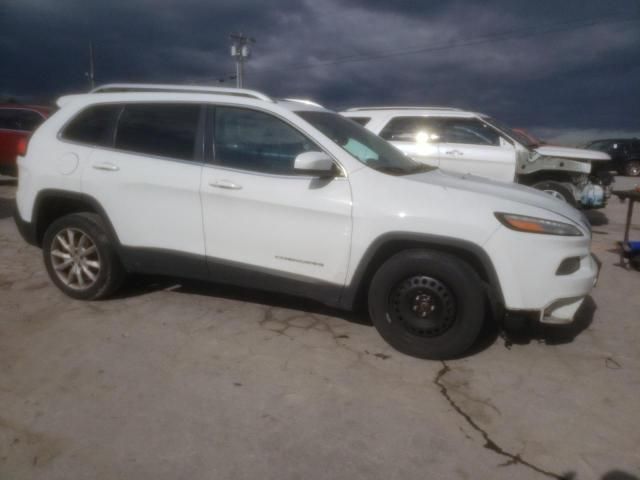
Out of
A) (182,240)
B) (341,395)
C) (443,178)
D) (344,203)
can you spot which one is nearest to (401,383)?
(341,395)

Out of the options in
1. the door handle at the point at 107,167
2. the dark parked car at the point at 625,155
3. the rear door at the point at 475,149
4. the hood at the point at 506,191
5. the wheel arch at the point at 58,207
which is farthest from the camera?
the dark parked car at the point at 625,155

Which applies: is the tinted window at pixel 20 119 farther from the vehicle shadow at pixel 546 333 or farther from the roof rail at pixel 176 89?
the vehicle shadow at pixel 546 333

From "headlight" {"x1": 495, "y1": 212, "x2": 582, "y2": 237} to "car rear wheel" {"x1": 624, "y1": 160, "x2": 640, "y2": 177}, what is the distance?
2242 centimetres

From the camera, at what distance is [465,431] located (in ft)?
8.12

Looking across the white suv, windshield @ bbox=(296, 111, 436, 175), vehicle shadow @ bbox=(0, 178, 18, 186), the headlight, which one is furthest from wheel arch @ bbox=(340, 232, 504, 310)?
vehicle shadow @ bbox=(0, 178, 18, 186)

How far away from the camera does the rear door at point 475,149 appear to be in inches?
309

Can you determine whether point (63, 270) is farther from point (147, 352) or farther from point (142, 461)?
point (142, 461)

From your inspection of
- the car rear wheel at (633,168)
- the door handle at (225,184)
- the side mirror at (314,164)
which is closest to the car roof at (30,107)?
the door handle at (225,184)

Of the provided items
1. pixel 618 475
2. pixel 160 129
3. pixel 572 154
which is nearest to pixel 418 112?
pixel 572 154

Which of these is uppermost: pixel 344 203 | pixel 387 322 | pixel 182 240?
pixel 344 203

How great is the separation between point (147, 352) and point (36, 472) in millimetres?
1148

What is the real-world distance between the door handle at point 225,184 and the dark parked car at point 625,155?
22.6m

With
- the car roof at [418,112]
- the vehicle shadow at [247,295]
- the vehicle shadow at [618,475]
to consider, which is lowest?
the vehicle shadow at [618,475]

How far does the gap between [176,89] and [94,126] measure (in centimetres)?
75
